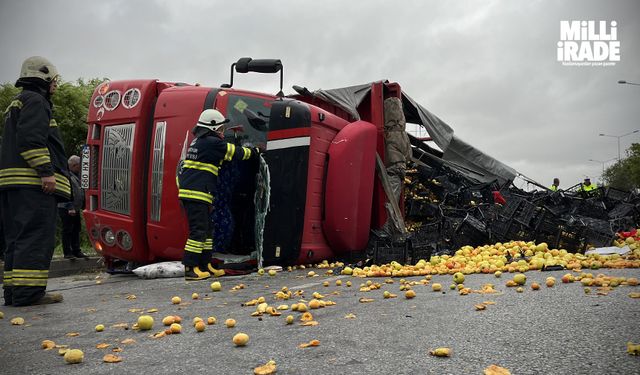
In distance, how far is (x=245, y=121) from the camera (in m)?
7.13

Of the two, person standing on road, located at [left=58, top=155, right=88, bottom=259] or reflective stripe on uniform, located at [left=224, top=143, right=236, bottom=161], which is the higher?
reflective stripe on uniform, located at [left=224, top=143, right=236, bottom=161]

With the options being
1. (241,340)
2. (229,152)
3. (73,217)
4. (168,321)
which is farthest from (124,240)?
(241,340)

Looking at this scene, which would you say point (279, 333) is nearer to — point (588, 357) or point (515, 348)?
point (515, 348)

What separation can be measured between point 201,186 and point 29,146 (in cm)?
195

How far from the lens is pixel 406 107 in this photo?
10.5m

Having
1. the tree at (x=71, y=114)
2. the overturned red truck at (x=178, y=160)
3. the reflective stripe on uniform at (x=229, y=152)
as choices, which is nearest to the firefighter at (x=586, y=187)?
the overturned red truck at (x=178, y=160)

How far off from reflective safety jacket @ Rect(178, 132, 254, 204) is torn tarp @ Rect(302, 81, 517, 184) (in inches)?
138

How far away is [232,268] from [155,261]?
1277 millimetres

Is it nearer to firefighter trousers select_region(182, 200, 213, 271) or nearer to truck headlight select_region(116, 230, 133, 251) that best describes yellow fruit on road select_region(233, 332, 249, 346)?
firefighter trousers select_region(182, 200, 213, 271)

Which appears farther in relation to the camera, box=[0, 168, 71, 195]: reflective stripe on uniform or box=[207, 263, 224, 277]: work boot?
box=[207, 263, 224, 277]: work boot

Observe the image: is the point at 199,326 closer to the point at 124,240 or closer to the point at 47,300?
the point at 47,300

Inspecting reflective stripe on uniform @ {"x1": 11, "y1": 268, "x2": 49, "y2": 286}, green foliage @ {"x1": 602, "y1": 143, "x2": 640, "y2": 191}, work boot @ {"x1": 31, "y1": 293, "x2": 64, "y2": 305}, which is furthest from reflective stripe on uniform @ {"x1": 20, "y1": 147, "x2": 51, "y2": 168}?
green foliage @ {"x1": 602, "y1": 143, "x2": 640, "y2": 191}

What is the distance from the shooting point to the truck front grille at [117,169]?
23.0 ft

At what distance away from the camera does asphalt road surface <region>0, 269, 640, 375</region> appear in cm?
248
